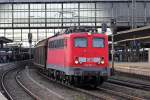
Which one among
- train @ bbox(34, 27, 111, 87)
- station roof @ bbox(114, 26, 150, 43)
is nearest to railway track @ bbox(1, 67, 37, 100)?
train @ bbox(34, 27, 111, 87)

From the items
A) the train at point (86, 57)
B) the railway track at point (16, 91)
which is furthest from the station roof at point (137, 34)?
the train at point (86, 57)

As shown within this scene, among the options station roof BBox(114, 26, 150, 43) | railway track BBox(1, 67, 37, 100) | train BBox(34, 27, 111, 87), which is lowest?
railway track BBox(1, 67, 37, 100)

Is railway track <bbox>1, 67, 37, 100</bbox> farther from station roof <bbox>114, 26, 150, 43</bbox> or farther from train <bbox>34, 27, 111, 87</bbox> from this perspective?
station roof <bbox>114, 26, 150, 43</bbox>

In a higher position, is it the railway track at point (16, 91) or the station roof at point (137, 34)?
the station roof at point (137, 34)

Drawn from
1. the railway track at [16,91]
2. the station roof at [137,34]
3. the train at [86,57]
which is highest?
the station roof at [137,34]

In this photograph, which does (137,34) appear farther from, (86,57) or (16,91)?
(16,91)

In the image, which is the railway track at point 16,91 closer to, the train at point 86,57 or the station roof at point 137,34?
the train at point 86,57

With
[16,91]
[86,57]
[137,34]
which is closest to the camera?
[86,57]

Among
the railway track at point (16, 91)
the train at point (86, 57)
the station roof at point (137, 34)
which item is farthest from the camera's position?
the station roof at point (137, 34)

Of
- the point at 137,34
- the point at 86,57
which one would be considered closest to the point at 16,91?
the point at 86,57

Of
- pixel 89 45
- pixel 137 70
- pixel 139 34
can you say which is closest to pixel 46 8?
pixel 139 34

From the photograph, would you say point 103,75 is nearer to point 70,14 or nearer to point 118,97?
point 118,97

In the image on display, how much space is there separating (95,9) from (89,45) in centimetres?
7290

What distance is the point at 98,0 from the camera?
97.8 m
